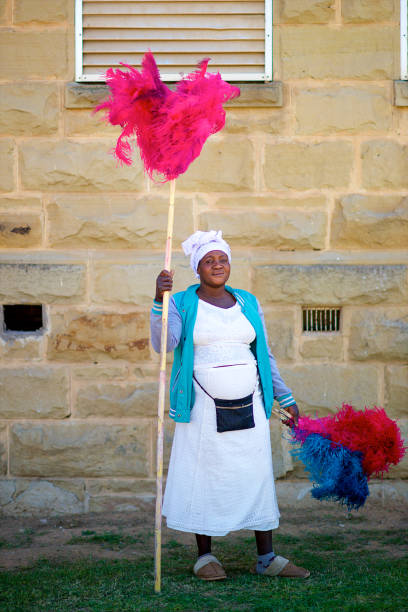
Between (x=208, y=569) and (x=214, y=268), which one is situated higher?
(x=214, y=268)

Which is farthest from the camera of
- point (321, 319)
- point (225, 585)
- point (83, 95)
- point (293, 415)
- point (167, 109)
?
point (321, 319)

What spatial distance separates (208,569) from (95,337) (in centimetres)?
191

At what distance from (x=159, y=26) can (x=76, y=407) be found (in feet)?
8.81

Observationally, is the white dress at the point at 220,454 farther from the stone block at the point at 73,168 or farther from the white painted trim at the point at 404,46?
the white painted trim at the point at 404,46

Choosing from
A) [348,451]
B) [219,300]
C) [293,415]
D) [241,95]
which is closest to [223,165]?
[241,95]

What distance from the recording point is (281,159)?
5.41m

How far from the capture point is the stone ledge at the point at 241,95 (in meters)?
5.33

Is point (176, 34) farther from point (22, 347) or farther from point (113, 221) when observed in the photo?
point (22, 347)

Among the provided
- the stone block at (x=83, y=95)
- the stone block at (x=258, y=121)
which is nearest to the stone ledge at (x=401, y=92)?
the stone block at (x=258, y=121)

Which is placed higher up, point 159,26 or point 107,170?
point 159,26

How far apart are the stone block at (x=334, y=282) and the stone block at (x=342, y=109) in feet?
3.14

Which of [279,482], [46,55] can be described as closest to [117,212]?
[46,55]

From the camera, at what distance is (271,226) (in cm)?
539

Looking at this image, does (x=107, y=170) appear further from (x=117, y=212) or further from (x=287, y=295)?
(x=287, y=295)
